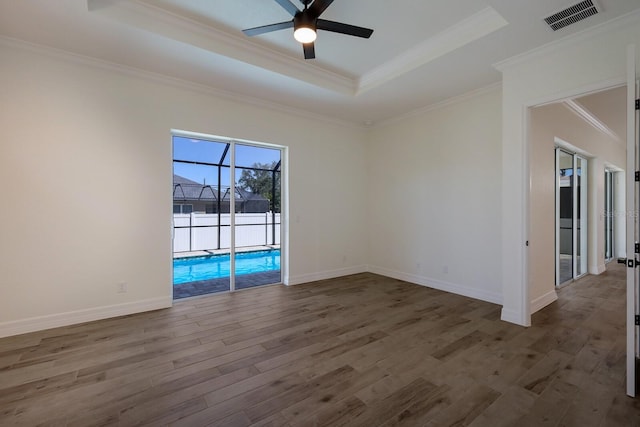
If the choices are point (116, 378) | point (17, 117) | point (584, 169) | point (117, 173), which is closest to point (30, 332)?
point (116, 378)

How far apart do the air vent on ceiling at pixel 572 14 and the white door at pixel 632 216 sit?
2.66 feet

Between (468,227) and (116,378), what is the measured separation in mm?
4589

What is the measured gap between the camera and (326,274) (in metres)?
5.46

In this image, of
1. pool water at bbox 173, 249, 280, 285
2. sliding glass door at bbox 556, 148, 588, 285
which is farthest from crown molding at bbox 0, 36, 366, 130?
sliding glass door at bbox 556, 148, 588, 285

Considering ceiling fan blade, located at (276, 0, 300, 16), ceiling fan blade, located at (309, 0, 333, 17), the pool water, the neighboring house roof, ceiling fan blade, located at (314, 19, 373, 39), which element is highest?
ceiling fan blade, located at (309, 0, 333, 17)

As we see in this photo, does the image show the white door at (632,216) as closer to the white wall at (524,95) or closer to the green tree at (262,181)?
the white wall at (524,95)

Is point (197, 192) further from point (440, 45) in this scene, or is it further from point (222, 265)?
point (440, 45)

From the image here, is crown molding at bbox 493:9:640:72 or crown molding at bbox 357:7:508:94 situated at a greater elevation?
crown molding at bbox 357:7:508:94

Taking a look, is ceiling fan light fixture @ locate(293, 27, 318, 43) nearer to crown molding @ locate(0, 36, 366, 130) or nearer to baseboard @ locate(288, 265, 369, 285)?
→ crown molding @ locate(0, 36, 366, 130)

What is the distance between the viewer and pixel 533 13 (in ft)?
8.45

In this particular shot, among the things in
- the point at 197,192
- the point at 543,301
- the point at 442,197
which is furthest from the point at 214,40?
the point at 543,301

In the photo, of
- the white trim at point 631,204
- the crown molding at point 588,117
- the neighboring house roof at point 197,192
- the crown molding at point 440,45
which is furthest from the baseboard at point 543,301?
A: the neighboring house roof at point 197,192

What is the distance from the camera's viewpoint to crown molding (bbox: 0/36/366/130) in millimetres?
3078

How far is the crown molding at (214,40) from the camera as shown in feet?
8.82
